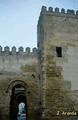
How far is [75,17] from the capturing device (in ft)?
42.9

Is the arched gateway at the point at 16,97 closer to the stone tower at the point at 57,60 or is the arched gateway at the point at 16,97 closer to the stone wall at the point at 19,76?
the stone wall at the point at 19,76

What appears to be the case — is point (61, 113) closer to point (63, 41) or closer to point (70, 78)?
point (70, 78)

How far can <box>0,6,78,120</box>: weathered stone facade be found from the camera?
11695 mm

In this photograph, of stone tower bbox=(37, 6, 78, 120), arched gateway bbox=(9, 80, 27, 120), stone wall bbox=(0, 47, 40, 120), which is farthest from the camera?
arched gateway bbox=(9, 80, 27, 120)

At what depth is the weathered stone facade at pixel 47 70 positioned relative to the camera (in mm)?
11695

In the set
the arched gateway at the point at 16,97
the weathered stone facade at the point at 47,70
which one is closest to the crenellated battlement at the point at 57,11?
the weathered stone facade at the point at 47,70

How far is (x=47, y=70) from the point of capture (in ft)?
39.3

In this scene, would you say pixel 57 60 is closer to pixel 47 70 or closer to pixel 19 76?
pixel 47 70

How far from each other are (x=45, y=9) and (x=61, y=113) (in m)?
5.23

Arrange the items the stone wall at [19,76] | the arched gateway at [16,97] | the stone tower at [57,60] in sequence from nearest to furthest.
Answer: the stone tower at [57,60] < the stone wall at [19,76] < the arched gateway at [16,97]

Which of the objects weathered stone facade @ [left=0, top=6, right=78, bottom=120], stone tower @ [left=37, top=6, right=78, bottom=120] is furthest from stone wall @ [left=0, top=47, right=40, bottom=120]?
stone tower @ [left=37, top=6, right=78, bottom=120]

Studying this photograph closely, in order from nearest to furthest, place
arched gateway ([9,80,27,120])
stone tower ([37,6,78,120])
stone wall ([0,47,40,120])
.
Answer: stone tower ([37,6,78,120])
stone wall ([0,47,40,120])
arched gateway ([9,80,27,120])

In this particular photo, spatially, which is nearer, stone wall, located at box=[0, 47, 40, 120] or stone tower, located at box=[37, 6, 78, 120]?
stone tower, located at box=[37, 6, 78, 120]

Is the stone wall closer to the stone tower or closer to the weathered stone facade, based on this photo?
the weathered stone facade
